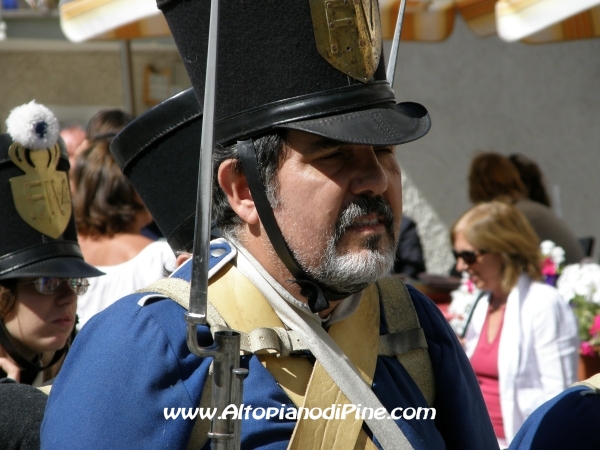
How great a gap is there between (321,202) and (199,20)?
1.45 ft

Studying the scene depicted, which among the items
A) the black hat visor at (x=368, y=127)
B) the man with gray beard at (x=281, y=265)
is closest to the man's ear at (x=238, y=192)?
the man with gray beard at (x=281, y=265)

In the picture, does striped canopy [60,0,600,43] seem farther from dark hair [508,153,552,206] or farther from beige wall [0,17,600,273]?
beige wall [0,17,600,273]

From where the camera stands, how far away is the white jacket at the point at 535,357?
13.7 feet

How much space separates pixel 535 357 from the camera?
13.9 feet

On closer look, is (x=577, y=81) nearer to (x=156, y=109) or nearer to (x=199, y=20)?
(x=156, y=109)

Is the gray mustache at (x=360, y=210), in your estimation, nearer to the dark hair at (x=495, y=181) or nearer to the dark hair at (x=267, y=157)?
the dark hair at (x=267, y=157)

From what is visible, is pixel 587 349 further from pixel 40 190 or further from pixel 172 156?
pixel 40 190

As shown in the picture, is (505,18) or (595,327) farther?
(505,18)

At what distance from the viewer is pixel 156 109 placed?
8.16 ft

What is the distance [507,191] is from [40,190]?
3547mm

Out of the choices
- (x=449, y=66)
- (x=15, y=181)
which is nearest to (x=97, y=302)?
(x=15, y=181)

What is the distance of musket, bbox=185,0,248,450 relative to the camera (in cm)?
151

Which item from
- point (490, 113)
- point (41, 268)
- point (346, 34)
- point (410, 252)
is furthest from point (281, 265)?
point (490, 113)

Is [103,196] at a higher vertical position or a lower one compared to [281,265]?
lower
